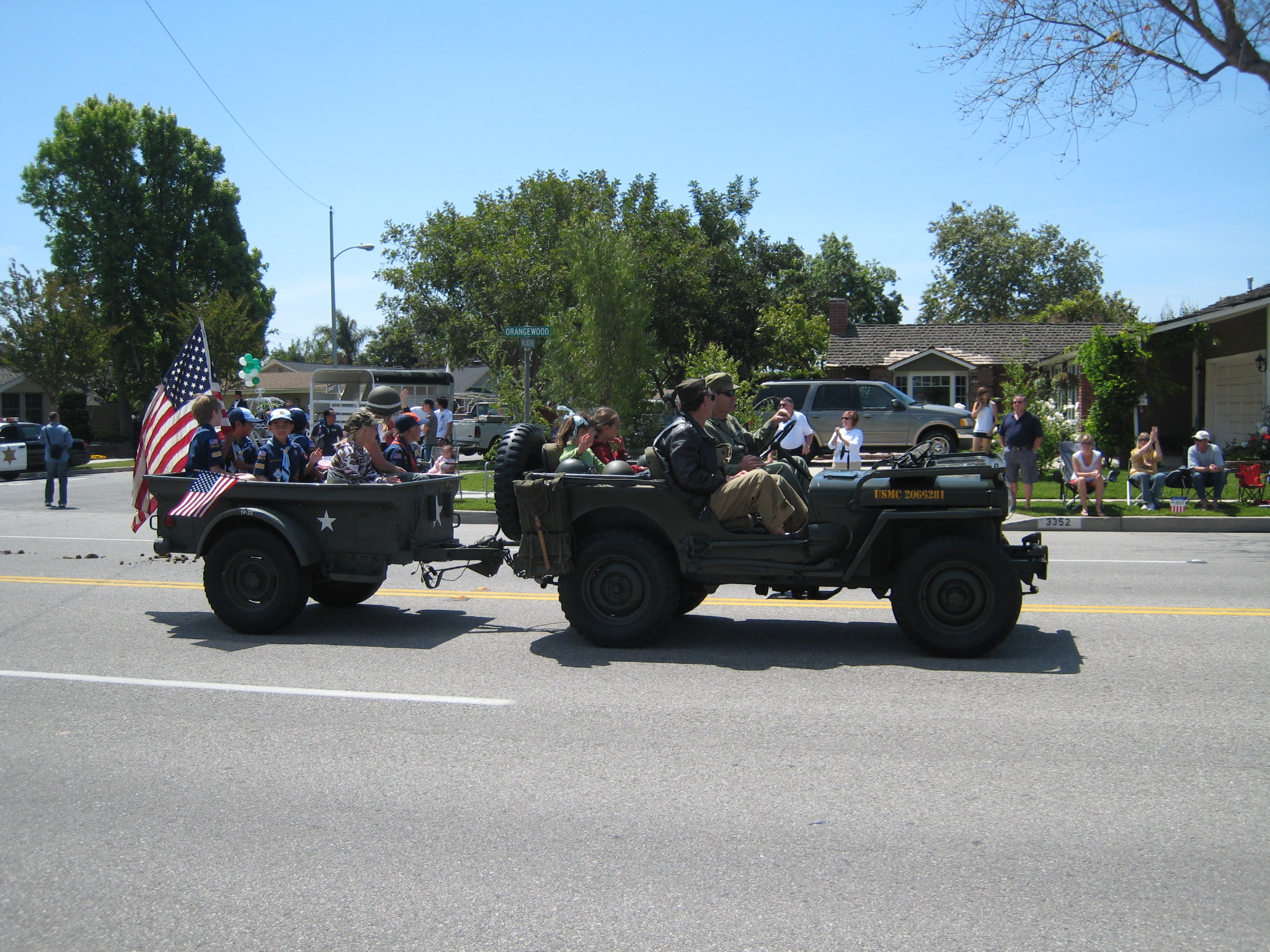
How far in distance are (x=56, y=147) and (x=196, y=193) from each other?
20.2ft

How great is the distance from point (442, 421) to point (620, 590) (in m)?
13.5

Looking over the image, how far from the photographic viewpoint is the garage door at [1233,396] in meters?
21.7

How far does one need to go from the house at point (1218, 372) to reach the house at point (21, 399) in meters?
46.5

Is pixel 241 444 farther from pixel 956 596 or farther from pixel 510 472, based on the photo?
pixel 956 596

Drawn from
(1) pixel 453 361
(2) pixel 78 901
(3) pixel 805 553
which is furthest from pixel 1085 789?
(1) pixel 453 361

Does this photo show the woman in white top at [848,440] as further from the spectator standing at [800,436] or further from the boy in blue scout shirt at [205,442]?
the boy in blue scout shirt at [205,442]

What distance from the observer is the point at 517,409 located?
2083cm

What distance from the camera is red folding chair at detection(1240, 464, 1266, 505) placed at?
15.6 meters

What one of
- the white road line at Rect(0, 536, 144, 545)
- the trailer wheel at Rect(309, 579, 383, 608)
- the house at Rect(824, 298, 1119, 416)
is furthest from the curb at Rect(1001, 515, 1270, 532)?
the house at Rect(824, 298, 1119, 416)

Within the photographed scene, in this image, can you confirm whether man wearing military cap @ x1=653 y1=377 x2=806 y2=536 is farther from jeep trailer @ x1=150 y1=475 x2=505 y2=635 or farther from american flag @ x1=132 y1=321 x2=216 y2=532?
american flag @ x1=132 y1=321 x2=216 y2=532

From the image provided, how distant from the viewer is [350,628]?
803cm

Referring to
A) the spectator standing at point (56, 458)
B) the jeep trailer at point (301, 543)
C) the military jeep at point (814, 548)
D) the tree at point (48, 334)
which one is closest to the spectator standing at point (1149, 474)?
the military jeep at point (814, 548)

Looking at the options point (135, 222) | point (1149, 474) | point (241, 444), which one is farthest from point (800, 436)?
point (135, 222)

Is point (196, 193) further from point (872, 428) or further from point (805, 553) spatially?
point (805, 553)
